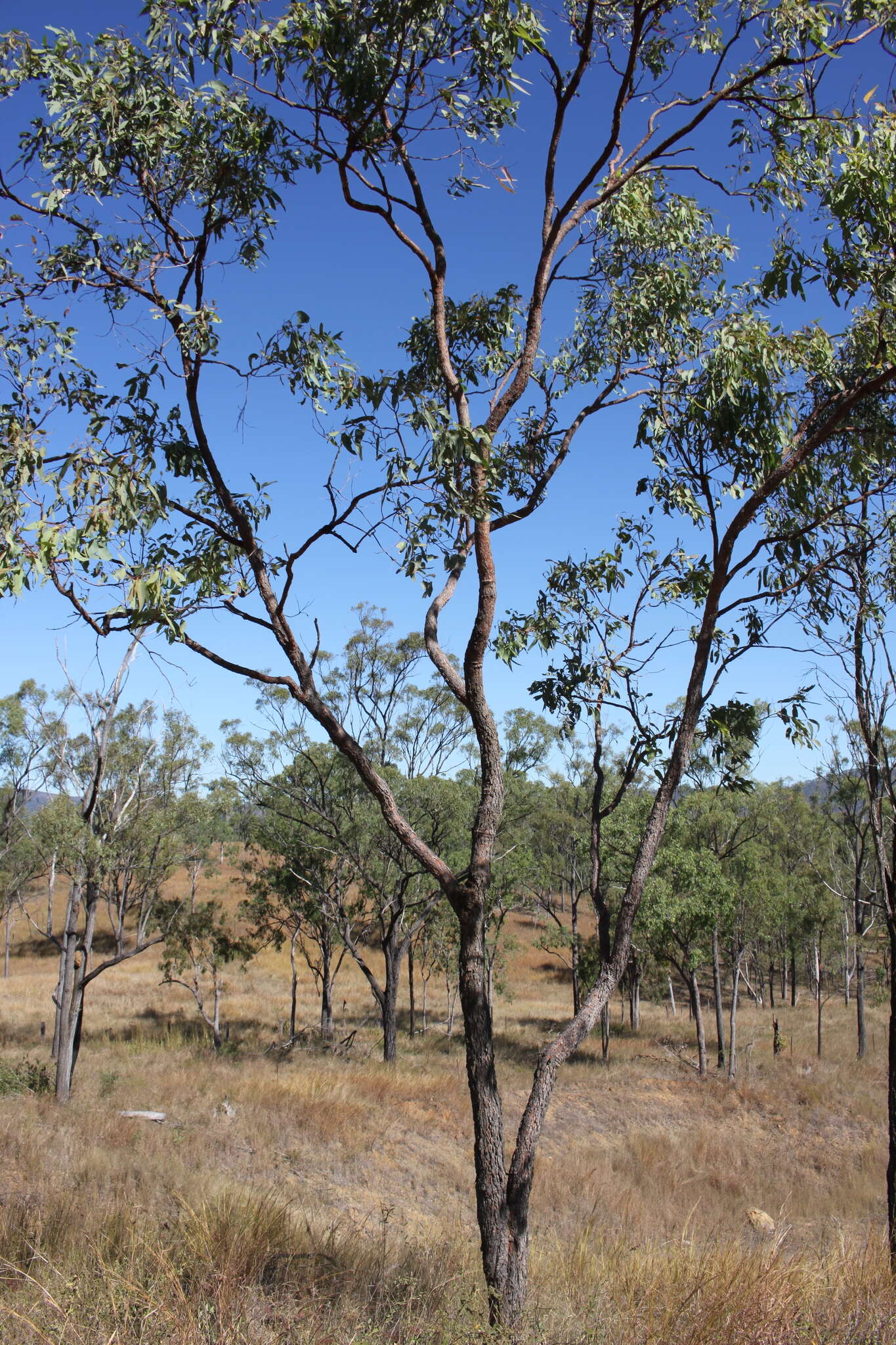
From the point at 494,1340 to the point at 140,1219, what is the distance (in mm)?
3042

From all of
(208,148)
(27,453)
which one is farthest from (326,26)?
(27,453)

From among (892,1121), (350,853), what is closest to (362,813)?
(350,853)

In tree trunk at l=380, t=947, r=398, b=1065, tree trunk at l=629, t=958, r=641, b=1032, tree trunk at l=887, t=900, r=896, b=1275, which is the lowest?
tree trunk at l=629, t=958, r=641, b=1032

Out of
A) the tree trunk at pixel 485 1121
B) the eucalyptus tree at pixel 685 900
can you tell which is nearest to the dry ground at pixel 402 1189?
the tree trunk at pixel 485 1121

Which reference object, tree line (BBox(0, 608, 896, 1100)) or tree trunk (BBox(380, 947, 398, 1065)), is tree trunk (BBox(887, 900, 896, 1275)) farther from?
tree trunk (BBox(380, 947, 398, 1065))

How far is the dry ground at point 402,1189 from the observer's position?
13.0ft

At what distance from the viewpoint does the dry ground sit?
3973 mm

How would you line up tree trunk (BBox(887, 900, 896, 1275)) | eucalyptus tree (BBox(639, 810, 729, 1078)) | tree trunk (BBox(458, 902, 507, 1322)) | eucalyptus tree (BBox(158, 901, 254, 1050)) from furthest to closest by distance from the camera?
eucalyptus tree (BBox(158, 901, 254, 1050)) → eucalyptus tree (BBox(639, 810, 729, 1078)) → tree trunk (BBox(887, 900, 896, 1275)) → tree trunk (BBox(458, 902, 507, 1322))

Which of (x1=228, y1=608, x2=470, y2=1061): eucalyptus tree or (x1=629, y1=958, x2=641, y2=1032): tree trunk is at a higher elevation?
(x1=228, y1=608, x2=470, y2=1061): eucalyptus tree

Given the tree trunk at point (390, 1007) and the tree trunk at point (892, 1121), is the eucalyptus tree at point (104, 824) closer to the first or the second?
the tree trunk at point (390, 1007)

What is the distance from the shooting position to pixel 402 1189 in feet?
42.1

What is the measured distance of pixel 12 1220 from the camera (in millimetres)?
5363

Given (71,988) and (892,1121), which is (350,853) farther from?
(892,1121)

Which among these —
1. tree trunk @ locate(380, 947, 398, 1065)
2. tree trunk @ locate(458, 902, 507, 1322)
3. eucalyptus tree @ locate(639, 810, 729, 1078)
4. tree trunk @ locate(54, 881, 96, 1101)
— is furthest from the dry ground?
eucalyptus tree @ locate(639, 810, 729, 1078)
